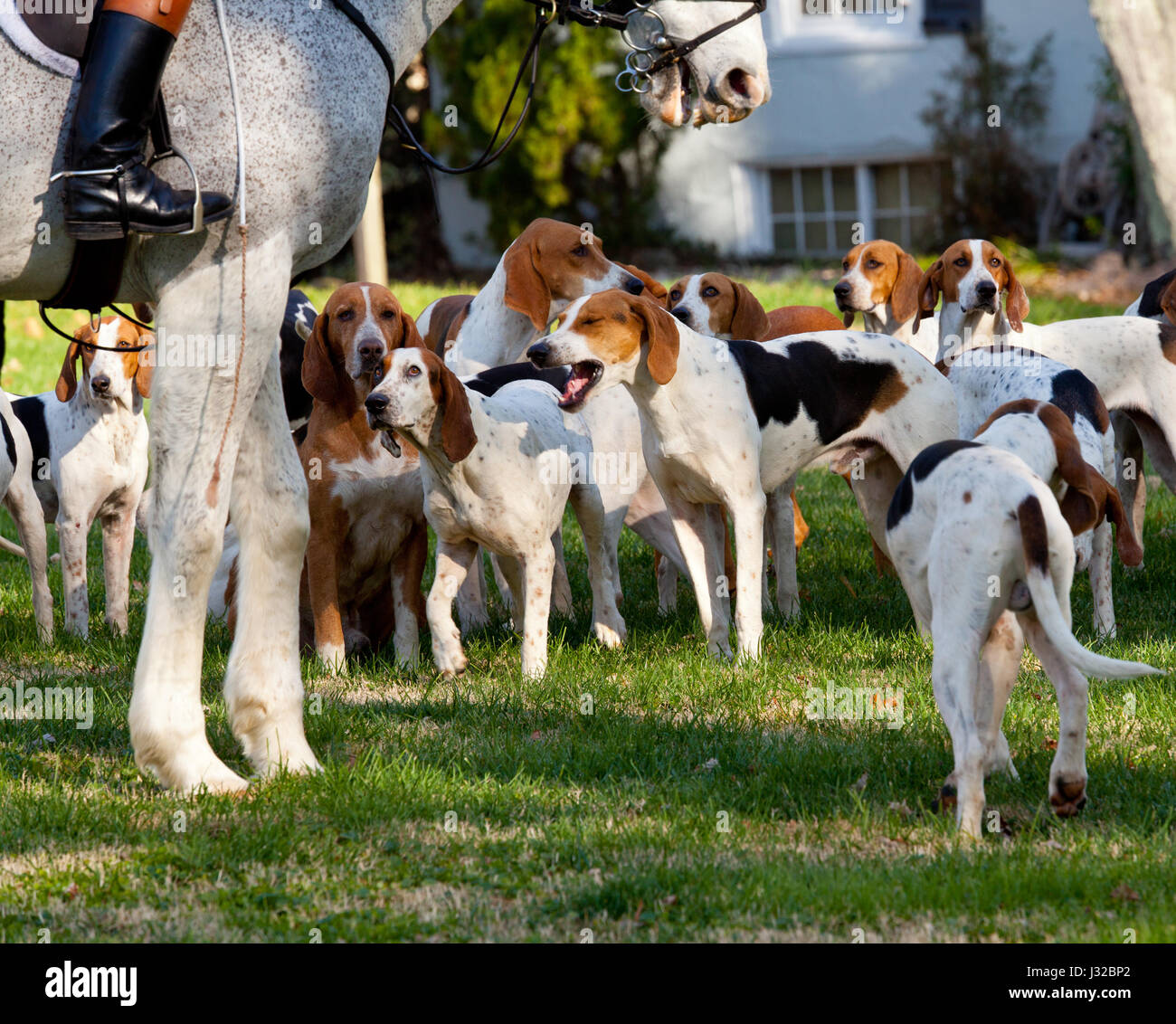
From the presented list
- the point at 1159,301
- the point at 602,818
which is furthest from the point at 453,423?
the point at 1159,301

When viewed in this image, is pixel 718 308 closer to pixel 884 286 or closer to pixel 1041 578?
pixel 884 286

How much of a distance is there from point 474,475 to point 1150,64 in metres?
9.12

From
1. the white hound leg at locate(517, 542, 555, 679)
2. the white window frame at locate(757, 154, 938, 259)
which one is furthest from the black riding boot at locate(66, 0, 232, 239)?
the white window frame at locate(757, 154, 938, 259)

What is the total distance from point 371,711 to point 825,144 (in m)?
17.5

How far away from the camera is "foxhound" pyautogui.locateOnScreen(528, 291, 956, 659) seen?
18.7ft

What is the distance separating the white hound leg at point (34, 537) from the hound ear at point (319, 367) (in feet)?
5.06

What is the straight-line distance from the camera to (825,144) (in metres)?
21.2

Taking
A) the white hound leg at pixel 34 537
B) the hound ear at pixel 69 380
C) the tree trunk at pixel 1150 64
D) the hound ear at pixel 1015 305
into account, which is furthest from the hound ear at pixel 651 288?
the tree trunk at pixel 1150 64

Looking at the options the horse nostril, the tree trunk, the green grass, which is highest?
the tree trunk

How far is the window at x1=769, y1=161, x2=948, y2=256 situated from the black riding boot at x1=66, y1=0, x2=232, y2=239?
1832 centimetres

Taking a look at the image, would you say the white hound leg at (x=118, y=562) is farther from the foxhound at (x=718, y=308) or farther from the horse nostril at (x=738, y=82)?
the horse nostril at (x=738, y=82)

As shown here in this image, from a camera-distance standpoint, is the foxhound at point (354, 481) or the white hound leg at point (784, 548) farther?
the white hound leg at point (784, 548)

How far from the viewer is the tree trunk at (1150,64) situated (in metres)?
12.3

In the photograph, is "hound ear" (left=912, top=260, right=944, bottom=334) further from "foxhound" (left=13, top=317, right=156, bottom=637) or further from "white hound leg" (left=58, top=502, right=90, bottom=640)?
"white hound leg" (left=58, top=502, right=90, bottom=640)
